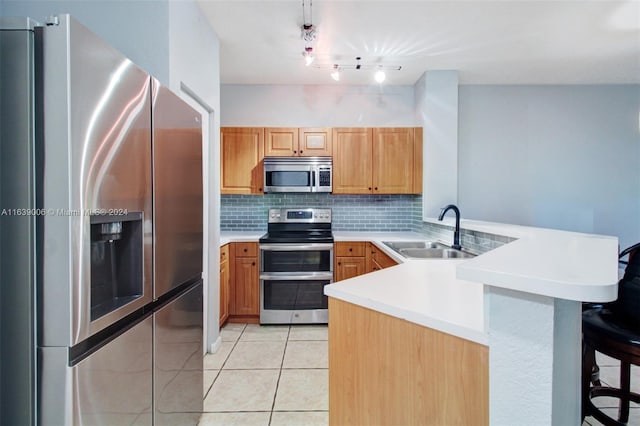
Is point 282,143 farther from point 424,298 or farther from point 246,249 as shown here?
point 424,298

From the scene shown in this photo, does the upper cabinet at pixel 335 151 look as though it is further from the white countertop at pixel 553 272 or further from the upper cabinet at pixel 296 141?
the white countertop at pixel 553 272

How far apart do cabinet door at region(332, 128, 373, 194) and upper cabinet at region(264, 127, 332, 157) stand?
120mm

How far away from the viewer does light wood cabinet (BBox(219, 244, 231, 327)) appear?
2881 millimetres

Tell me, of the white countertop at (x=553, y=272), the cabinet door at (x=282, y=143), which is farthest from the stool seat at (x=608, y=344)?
the cabinet door at (x=282, y=143)

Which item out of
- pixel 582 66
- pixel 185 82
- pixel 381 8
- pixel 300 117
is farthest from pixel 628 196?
pixel 185 82

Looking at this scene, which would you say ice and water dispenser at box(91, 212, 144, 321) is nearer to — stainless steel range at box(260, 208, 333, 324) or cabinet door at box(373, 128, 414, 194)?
Answer: stainless steel range at box(260, 208, 333, 324)

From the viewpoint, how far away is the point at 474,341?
0.78 m

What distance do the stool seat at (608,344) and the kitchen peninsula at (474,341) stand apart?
0.38m

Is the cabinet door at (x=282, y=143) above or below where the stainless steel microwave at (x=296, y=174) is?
above

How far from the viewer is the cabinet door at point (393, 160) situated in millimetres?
3402

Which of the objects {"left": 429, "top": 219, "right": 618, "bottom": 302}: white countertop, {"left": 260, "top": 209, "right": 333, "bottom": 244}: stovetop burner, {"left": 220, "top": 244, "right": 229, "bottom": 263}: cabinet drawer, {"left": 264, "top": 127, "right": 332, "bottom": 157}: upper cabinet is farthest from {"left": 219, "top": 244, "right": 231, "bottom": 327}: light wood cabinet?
{"left": 429, "top": 219, "right": 618, "bottom": 302}: white countertop

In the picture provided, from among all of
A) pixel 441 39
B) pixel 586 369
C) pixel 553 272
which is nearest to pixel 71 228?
pixel 553 272

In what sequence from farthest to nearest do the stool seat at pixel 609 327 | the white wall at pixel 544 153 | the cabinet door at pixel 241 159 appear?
the white wall at pixel 544 153, the cabinet door at pixel 241 159, the stool seat at pixel 609 327

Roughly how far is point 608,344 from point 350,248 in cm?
210
